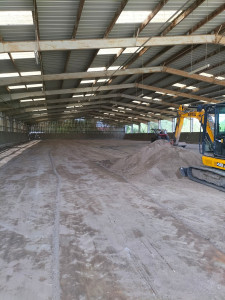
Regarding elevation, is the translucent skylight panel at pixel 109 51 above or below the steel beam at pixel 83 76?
above

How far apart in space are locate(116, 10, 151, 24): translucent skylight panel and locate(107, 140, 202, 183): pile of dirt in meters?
6.61

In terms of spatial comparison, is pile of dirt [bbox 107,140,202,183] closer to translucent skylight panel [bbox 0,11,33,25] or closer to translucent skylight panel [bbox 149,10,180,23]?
translucent skylight panel [bbox 149,10,180,23]

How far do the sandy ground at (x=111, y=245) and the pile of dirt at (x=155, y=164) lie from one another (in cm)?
243

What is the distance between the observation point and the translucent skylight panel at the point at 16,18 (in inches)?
430

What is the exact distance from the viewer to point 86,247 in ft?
13.5

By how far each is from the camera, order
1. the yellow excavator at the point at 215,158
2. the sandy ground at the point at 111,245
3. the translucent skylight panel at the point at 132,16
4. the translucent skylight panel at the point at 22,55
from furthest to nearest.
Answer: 1. the translucent skylight panel at the point at 22,55
2. the translucent skylight panel at the point at 132,16
3. the yellow excavator at the point at 215,158
4. the sandy ground at the point at 111,245

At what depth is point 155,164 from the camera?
1114 cm

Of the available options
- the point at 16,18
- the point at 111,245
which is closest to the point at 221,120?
the point at 111,245

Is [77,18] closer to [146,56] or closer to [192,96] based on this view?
[146,56]

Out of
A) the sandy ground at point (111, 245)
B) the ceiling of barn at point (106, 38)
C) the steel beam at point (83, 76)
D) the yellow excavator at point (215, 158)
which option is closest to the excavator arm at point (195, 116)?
the yellow excavator at point (215, 158)

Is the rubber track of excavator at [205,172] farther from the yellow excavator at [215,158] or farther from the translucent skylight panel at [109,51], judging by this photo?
the translucent skylight panel at [109,51]

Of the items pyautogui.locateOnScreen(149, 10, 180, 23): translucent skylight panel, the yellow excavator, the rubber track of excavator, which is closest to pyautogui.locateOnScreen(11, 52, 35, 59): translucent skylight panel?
pyautogui.locateOnScreen(149, 10, 180, 23): translucent skylight panel

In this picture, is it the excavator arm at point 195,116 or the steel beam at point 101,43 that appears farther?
the steel beam at point 101,43

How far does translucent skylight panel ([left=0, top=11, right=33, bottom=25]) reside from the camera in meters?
10.9
